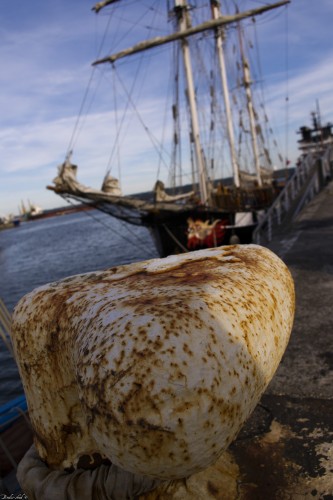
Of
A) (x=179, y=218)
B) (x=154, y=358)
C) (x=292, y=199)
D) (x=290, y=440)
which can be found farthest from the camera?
(x=179, y=218)

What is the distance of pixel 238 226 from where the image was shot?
22.0 metres

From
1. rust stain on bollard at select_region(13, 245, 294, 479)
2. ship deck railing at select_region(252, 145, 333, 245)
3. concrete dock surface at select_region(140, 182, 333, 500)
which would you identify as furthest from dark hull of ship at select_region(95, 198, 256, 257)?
rust stain on bollard at select_region(13, 245, 294, 479)

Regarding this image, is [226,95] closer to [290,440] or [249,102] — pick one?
[249,102]

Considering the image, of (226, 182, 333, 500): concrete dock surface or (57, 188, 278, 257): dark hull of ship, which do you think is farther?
(57, 188, 278, 257): dark hull of ship

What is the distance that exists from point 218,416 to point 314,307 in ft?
11.3

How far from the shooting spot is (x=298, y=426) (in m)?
2.60

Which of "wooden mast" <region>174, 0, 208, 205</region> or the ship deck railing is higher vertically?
"wooden mast" <region>174, 0, 208, 205</region>

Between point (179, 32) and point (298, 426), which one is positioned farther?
point (179, 32)

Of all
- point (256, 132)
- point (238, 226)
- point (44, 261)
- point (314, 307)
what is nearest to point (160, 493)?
point (314, 307)

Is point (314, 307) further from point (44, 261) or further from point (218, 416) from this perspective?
point (44, 261)

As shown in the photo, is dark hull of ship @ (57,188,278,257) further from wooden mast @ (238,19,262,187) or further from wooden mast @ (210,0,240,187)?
wooden mast @ (238,19,262,187)

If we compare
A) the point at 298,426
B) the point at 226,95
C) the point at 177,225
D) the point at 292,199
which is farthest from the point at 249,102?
the point at 298,426

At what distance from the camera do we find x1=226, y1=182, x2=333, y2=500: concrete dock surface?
2.12 meters

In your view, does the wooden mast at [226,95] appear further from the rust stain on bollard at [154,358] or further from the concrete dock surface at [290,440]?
the rust stain on bollard at [154,358]
